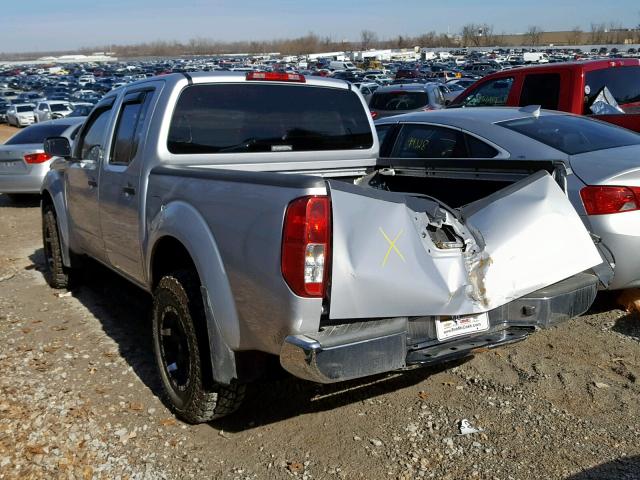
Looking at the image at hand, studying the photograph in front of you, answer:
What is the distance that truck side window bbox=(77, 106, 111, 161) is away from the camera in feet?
17.9

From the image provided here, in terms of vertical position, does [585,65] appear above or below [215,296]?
above

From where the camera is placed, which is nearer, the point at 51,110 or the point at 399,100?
the point at 399,100

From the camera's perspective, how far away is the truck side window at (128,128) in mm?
4695

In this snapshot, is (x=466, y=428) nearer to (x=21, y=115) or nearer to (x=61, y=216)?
(x=61, y=216)

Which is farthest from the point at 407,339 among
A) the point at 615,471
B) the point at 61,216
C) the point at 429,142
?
the point at 61,216

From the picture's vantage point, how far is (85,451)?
145 inches

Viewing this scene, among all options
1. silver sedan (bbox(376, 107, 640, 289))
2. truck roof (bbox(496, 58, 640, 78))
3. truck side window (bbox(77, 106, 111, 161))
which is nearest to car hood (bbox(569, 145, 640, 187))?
silver sedan (bbox(376, 107, 640, 289))

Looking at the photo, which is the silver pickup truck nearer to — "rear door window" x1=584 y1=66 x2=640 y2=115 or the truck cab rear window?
the truck cab rear window

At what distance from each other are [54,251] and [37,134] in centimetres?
766

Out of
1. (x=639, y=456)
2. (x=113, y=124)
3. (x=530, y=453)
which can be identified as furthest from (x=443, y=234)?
(x=113, y=124)

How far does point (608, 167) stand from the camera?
499cm

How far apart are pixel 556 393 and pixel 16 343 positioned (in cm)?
396

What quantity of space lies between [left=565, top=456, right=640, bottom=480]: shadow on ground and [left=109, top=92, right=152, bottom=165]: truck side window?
329 cm

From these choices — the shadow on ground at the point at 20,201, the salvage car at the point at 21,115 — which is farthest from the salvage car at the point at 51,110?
the shadow on ground at the point at 20,201
